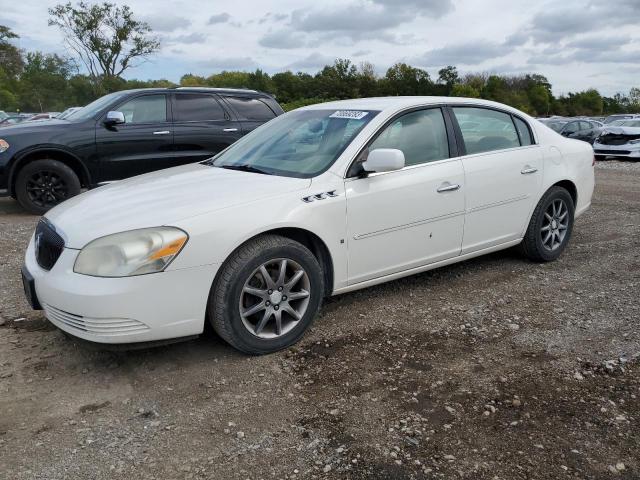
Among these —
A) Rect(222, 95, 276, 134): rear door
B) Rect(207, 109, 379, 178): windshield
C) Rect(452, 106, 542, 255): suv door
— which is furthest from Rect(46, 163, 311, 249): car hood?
Rect(222, 95, 276, 134): rear door

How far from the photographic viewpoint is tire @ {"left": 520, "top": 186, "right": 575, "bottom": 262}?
501 centimetres

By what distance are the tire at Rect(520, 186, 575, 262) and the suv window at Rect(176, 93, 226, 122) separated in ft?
16.2

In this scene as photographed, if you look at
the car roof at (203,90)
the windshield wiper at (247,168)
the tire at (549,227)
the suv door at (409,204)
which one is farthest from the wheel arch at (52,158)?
the tire at (549,227)

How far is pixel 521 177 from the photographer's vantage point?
15.6 feet

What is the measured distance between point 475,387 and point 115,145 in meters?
6.11

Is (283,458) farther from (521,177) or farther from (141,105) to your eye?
(141,105)

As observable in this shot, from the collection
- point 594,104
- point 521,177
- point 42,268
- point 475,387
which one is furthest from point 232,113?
point 594,104

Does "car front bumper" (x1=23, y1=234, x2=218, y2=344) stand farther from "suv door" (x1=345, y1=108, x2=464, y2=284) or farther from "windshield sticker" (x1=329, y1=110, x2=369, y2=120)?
"windshield sticker" (x1=329, y1=110, x2=369, y2=120)

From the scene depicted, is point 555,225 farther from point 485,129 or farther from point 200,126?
point 200,126

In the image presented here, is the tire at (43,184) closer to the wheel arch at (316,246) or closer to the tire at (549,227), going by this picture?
the wheel arch at (316,246)

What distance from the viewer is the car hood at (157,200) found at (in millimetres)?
3148

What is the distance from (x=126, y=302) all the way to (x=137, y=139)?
17.3ft

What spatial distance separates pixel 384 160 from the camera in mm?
3627

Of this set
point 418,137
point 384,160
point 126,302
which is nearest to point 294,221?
point 384,160
